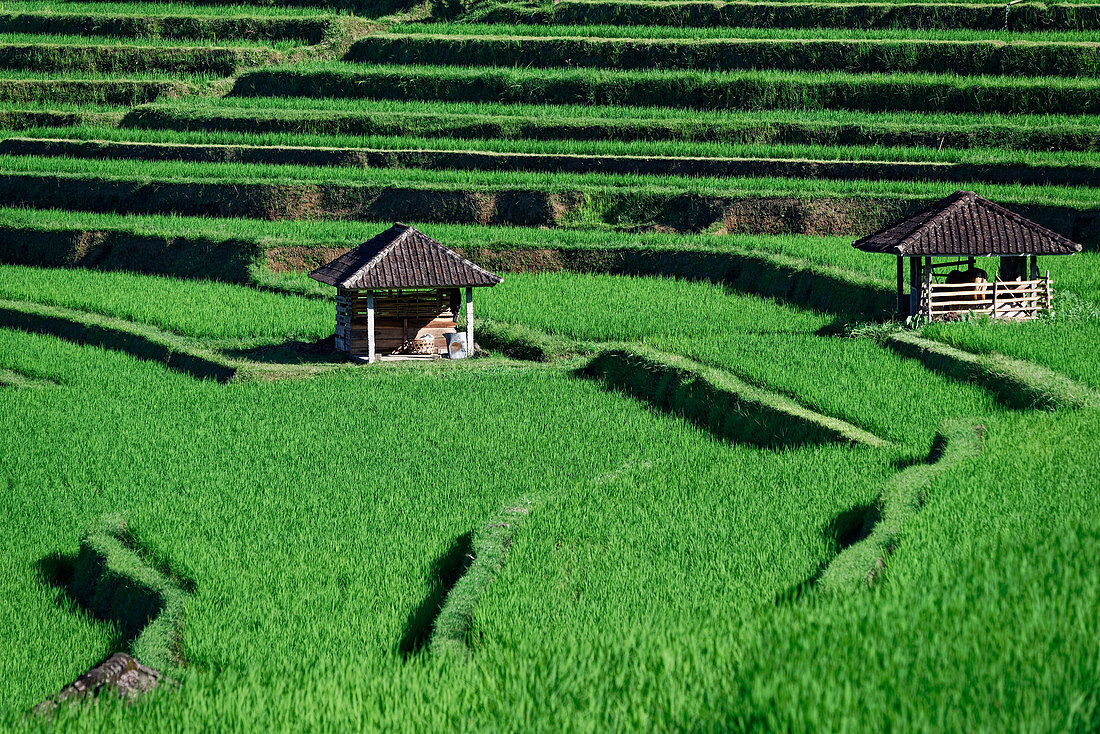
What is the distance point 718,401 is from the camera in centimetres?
1409

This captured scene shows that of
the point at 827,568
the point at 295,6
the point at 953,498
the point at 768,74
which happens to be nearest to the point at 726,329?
the point at 953,498

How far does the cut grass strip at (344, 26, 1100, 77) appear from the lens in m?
28.5

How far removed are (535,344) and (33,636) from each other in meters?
10.7

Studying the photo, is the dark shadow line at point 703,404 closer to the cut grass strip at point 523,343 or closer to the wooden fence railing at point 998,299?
the cut grass strip at point 523,343

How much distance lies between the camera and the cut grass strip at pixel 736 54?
93.4 feet

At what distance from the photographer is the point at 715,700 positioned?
17.7ft

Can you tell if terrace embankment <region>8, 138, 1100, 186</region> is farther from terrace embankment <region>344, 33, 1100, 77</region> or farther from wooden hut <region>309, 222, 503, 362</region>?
wooden hut <region>309, 222, 503, 362</region>

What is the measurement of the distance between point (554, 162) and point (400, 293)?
9745mm

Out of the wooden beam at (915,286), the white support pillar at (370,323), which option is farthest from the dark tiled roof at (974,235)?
the white support pillar at (370,323)

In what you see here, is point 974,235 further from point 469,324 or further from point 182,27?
point 182,27

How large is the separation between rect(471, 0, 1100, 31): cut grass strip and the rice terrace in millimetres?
109

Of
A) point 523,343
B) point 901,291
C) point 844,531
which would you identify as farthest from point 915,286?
point 844,531

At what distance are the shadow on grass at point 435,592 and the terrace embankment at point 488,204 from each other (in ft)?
51.9

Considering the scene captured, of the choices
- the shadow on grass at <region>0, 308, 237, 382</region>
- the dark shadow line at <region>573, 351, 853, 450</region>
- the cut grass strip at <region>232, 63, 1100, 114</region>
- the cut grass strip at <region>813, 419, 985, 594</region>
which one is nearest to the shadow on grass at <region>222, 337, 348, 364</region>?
the shadow on grass at <region>0, 308, 237, 382</region>
